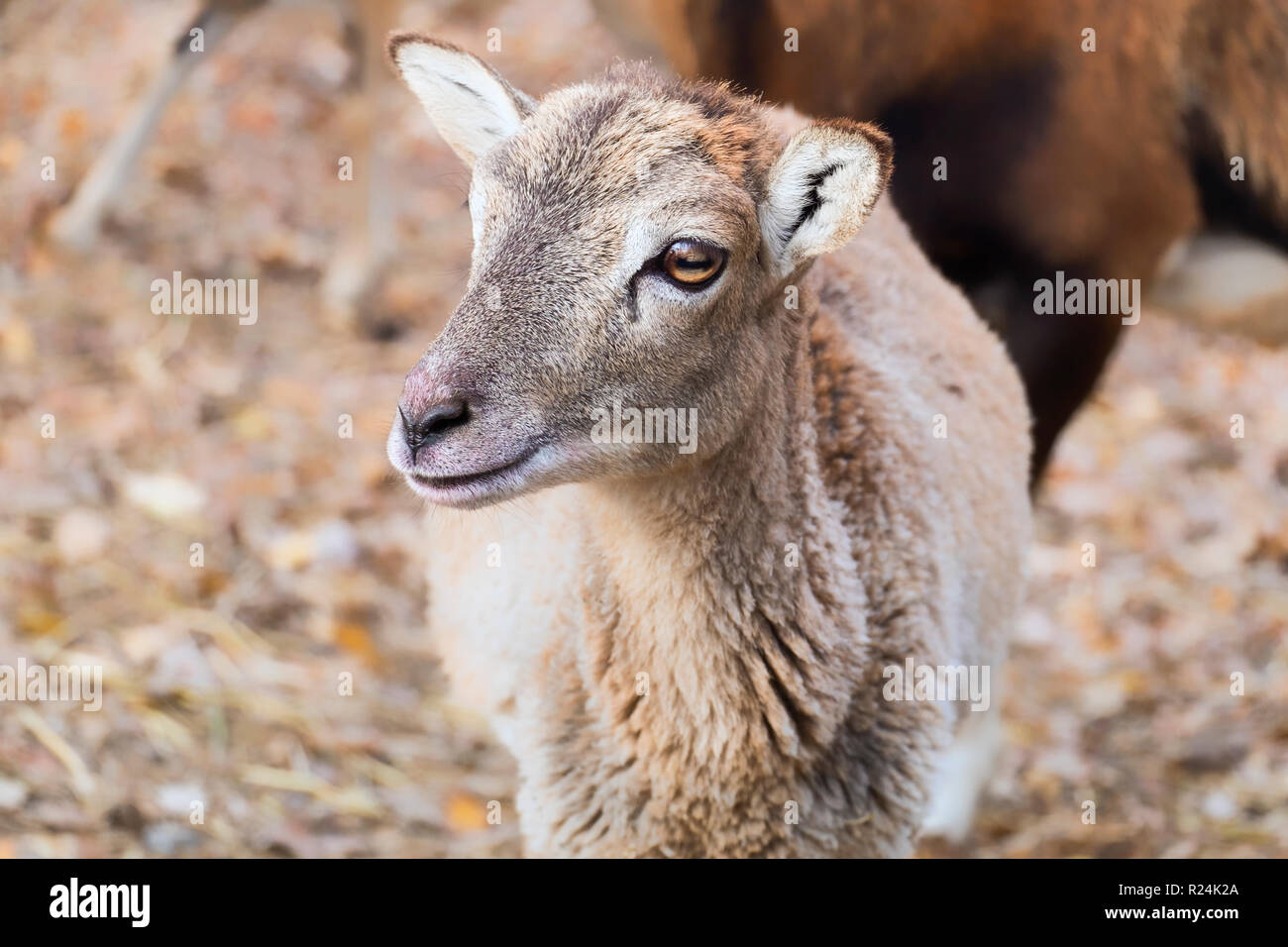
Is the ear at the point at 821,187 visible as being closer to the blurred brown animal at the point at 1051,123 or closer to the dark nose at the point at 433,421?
the dark nose at the point at 433,421

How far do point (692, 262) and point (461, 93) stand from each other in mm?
834

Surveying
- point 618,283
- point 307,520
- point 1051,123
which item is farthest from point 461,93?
point 307,520

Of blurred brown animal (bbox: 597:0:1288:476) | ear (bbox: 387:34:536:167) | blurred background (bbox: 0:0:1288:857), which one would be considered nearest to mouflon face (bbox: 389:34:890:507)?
ear (bbox: 387:34:536:167)

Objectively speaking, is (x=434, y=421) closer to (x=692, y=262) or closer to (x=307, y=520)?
(x=692, y=262)

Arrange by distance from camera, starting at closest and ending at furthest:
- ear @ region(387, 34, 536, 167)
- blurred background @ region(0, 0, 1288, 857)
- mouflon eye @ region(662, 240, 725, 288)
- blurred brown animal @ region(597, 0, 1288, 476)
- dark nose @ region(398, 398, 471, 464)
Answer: dark nose @ region(398, 398, 471, 464), mouflon eye @ region(662, 240, 725, 288), ear @ region(387, 34, 536, 167), blurred brown animal @ region(597, 0, 1288, 476), blurred background @ region(0, 0, 1288, 857)

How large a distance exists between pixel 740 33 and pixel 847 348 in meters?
1.79

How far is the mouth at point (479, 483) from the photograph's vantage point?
2.89 meters

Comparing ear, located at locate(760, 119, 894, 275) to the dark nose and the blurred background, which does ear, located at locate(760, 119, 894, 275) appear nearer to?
the dark nose

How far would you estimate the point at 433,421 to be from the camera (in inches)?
111

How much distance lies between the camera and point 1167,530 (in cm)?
707

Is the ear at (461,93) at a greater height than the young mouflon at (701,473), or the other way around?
the ear at (461,93)

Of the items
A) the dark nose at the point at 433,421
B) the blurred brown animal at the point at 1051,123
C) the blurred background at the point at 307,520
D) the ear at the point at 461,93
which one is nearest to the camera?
the dark nose at the point at 433,421

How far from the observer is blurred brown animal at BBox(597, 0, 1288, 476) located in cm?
445

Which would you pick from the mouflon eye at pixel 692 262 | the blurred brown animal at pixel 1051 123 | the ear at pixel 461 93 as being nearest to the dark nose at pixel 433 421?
the mouflon eye at pixel 692 262
